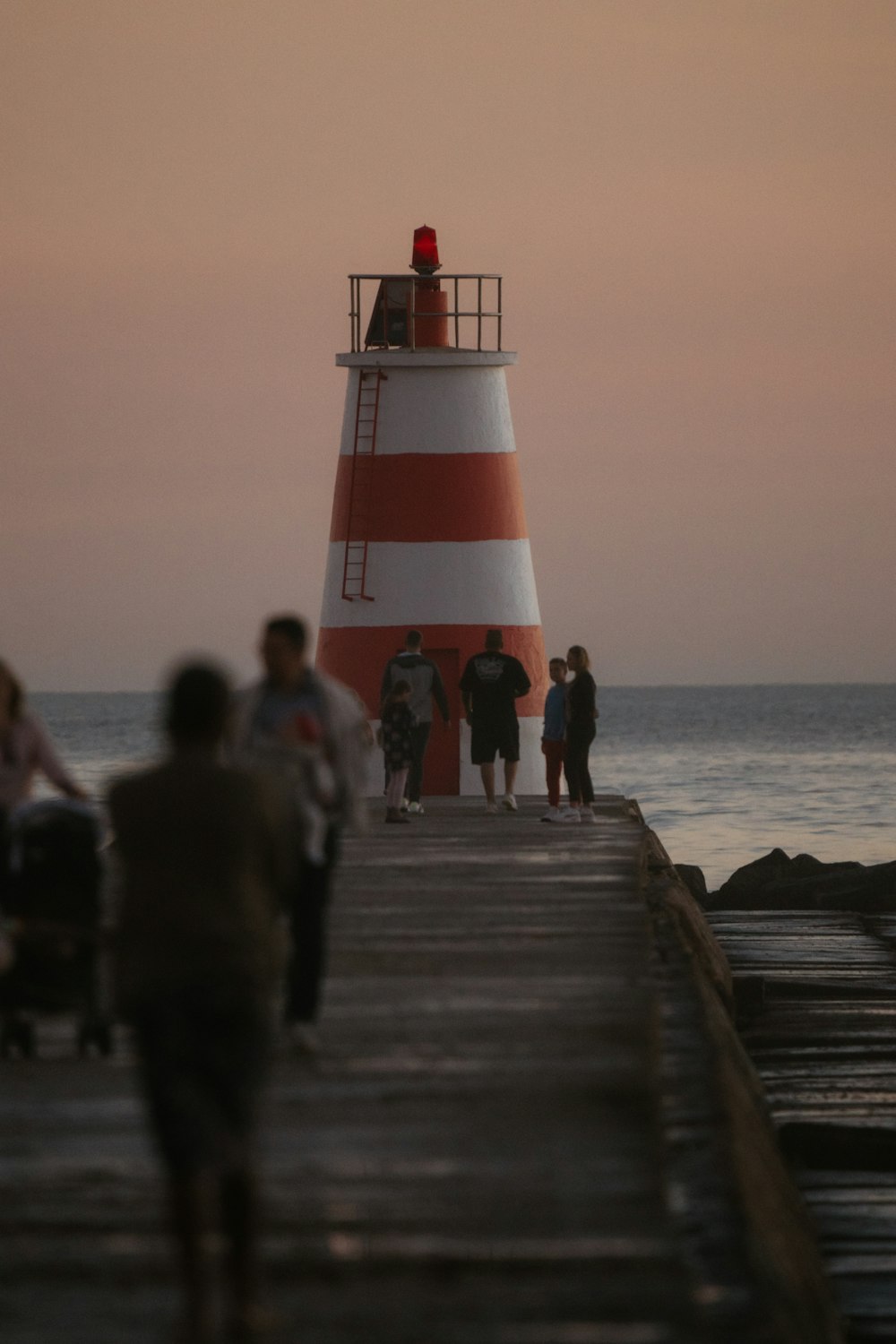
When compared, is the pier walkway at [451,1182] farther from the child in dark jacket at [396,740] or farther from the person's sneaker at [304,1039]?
the child in dark jacket at [396,740]

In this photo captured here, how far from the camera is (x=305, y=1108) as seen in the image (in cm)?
630

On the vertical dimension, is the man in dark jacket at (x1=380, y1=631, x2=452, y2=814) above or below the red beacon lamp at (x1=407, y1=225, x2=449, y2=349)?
below

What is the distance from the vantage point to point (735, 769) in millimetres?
71062

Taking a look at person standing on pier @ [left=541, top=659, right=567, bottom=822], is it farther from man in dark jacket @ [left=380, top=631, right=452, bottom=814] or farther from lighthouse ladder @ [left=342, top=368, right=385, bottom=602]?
lighthouse ladder @ [left=342, top=368, right=385, bottom=602]

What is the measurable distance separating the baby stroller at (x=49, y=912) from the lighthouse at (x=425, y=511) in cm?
1182

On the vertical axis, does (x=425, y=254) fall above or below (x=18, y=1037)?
above

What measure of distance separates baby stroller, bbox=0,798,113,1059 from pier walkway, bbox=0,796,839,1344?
0.74 feet

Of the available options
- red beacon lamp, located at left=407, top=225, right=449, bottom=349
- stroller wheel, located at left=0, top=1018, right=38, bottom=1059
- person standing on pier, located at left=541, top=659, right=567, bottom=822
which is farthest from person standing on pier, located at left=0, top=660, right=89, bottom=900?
red beacon lamp, located at left=407, top=225, right=449, bottom=349

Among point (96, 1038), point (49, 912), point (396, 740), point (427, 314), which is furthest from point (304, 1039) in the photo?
point (427, 314)

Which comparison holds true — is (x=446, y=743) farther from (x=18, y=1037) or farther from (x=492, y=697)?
(x=18, y=1037)

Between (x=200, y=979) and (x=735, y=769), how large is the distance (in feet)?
221

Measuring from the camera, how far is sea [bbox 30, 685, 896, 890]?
4147cm

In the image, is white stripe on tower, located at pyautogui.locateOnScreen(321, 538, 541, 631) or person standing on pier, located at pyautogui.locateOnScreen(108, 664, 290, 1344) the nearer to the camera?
person standing on pier, located at pyautogui.locateOnScreen(108, 664, 290, 1344)

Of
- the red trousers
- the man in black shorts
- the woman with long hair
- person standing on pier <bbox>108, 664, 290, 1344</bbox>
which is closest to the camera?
person standing on pier <bbox>108, 664, 290, 1344</bbox>
